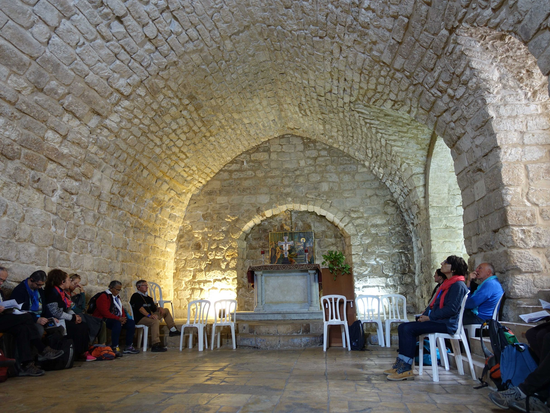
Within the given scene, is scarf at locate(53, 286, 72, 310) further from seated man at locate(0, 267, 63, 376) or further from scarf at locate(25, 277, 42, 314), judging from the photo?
seated man at locate(0, 267, 63, 376)

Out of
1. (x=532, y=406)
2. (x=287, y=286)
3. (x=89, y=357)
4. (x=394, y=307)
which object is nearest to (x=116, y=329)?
(x=89, y=357)

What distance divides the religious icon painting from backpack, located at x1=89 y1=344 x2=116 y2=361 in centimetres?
415

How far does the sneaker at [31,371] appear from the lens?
12.0 ft

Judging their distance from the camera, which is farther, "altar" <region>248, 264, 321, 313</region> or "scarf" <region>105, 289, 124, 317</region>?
"altar" <region>248, 264, 321, 313</region>

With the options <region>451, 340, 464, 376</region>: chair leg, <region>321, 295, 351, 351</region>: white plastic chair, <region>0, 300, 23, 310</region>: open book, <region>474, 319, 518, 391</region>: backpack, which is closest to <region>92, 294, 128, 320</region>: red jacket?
<region>0, 300, 23, 310</region>: open book

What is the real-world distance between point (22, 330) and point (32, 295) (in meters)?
0.48

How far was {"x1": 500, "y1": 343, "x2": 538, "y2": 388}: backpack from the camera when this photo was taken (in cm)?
245

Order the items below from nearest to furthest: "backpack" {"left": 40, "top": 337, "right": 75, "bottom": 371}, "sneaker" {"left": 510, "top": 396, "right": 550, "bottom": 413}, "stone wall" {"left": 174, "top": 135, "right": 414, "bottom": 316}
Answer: "sneaker" {"left": 510, "top": 396, "right": 550, "bottom": 413}
"backpack" {"left": 40, "top": 337, "right": 75, "bottom": 371}
"stone wall" {"left": 174, "top": 135, "right": 414, "bottom": 316}

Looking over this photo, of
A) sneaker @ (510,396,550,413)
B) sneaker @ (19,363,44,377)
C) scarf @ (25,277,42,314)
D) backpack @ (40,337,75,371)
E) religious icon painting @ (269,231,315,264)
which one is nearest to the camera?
sneaker @ (510,396,550,413)

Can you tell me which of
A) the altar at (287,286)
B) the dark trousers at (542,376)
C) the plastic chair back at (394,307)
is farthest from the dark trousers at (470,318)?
the altar at (287,286)

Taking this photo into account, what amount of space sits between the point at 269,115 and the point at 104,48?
4.01m

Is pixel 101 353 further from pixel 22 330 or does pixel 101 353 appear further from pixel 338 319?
pixel 338 319

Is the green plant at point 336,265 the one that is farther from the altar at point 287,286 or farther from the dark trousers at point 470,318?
the dark trousers at point 470,318

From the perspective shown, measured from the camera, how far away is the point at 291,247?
8.50 meters
